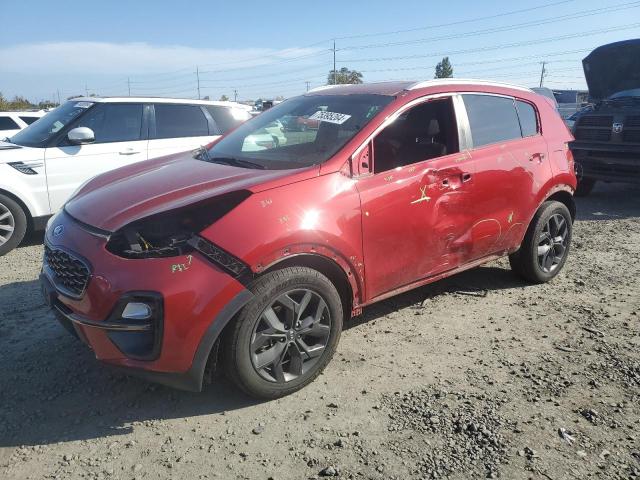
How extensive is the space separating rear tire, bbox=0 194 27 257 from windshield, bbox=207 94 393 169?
9.98 feet

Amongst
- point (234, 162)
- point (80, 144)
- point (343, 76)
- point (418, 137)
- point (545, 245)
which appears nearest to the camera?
point (234, 162)

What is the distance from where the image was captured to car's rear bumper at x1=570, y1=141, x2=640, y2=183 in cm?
790

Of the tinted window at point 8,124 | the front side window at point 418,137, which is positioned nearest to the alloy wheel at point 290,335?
the front side window at point 418,137

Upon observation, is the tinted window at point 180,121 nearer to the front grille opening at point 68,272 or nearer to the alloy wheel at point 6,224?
the alloy wheel at point 6,224

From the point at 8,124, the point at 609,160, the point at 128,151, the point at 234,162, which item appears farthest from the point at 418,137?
the point at 8,124

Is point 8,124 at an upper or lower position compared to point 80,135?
upper

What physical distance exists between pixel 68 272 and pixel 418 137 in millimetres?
2486

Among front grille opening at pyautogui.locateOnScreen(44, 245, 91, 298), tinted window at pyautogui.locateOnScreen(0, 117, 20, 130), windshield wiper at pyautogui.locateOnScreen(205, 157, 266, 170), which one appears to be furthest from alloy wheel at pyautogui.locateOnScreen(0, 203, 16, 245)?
tinted window at pyautogui.locateOnScreen(0, 117, 20, 130)

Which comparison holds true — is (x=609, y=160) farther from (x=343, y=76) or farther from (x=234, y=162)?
(x=343, y=76)

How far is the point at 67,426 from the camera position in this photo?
8.79 feet

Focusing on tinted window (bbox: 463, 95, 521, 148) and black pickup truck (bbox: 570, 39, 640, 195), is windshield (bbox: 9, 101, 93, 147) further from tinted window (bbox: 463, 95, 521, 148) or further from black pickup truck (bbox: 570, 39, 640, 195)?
black pickup truck (bbox: 570, 39, 640, 195)

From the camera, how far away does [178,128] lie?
691 cm

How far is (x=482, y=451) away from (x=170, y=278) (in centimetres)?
173

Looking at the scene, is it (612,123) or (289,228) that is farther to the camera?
(612,123)
